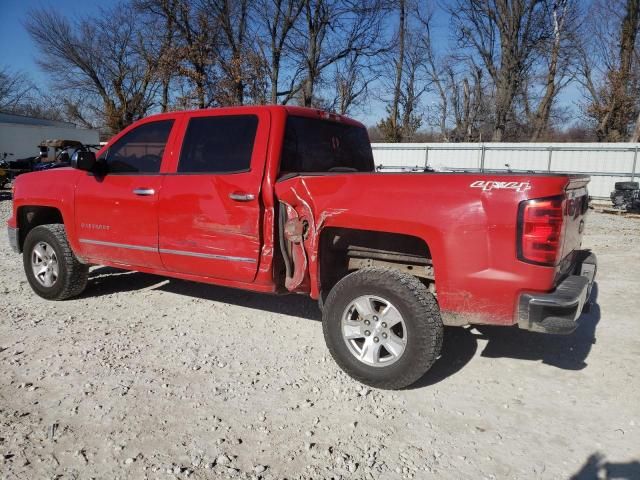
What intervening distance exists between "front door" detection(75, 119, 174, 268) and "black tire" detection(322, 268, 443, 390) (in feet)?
6.23

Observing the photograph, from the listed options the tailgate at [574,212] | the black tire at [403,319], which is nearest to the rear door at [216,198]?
the black tire at [403,319]

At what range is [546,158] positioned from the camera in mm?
19109

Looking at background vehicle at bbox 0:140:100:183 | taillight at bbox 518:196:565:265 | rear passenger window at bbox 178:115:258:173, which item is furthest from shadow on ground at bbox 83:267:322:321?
background vehicle at bbox 0:140:100:183

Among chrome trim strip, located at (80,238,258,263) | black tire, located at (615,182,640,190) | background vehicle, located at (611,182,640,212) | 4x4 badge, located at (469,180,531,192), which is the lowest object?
background vehicle, located at (611,182,640,212)

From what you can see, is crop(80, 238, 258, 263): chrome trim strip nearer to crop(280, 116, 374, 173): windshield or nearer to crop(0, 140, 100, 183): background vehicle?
crop(280, 116, 374, 173): windshield

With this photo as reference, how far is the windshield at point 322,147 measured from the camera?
393cm

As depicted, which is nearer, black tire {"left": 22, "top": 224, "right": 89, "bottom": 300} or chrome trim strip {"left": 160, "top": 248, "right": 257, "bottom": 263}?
chrome trim strip {"left": 160, "top": 248, "right": 257, "bottom": 263}

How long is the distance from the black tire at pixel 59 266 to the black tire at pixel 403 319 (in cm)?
302

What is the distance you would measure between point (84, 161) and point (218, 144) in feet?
4.44

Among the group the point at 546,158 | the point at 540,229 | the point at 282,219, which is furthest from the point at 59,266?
the point at 546,158

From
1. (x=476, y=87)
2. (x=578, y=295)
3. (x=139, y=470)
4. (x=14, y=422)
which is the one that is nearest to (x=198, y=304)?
(x=14, y=422)

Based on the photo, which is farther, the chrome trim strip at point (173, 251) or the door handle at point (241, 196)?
the chrome trim strip at point (173, 251)

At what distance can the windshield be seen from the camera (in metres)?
3.93

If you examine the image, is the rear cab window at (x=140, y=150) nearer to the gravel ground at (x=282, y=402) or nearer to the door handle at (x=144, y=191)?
the door handle at (x=144, y=191)
